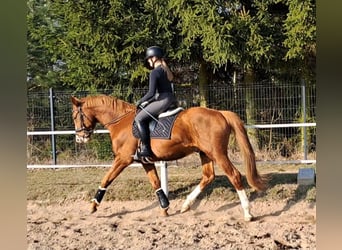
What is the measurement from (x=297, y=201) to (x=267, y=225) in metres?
1.15

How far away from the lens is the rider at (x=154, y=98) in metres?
5.54

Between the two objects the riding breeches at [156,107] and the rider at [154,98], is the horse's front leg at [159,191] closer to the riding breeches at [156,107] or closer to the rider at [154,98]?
the rider at [154,98]

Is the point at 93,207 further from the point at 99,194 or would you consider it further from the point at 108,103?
the point at 108,103

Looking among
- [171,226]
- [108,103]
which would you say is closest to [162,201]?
[171,226]

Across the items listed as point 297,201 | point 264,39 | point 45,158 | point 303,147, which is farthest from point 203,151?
point 45,158

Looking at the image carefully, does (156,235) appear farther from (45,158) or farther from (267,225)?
(45,158)

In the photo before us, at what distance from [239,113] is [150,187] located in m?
3.59

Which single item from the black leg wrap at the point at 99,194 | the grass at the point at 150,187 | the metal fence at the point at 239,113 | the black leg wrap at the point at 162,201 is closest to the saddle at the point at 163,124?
the black leg wrap at the point at 162,201

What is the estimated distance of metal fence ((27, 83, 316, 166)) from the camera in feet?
30.9

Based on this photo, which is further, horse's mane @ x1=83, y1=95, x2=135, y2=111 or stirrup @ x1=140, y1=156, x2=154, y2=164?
horse's mane @ x1=83, y1=95, x2=135, y2=111

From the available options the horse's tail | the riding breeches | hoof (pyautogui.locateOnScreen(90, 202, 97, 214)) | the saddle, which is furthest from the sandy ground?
the riding breeches

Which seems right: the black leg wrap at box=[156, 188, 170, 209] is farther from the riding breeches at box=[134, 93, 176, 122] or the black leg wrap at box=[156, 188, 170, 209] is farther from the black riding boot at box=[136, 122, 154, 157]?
the riding breeches at box=[134, 93, 176, 122]

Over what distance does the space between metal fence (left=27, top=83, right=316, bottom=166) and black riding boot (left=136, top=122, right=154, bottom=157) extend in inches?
130

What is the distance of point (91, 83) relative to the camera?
1056cm
